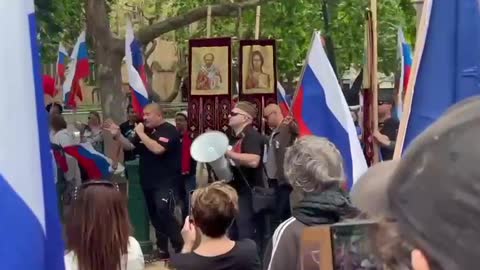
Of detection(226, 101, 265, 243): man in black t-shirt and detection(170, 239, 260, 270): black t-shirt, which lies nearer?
detection(170, 239, 260, 270): black t-shirt

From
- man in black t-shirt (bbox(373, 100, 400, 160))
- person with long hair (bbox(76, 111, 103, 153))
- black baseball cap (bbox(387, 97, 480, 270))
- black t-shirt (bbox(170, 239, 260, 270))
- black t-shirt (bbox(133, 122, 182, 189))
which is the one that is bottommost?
person with long hair (bbox(76, 111, 103, 153))

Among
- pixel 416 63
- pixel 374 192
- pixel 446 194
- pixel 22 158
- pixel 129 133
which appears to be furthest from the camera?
pixel 129 133

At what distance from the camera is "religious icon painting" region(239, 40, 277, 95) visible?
44.4 ft

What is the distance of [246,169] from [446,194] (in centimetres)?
836

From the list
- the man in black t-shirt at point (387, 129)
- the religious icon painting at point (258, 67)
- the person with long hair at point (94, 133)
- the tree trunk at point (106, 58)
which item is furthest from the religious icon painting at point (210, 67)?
the tree trunk at point (106, 58)

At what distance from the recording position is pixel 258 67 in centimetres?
1370

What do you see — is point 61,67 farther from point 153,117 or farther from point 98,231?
point 98,231

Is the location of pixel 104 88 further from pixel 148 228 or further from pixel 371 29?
pixel 371 29

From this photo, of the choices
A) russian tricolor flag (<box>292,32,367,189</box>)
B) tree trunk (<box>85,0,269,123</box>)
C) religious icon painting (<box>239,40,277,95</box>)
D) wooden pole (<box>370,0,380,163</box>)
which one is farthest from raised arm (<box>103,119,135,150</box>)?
russian tricolor flag (<box>292,32,367,189</box>)

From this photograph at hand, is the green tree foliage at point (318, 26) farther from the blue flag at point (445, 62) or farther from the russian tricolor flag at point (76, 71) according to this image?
the blue flag at point (445, 62)

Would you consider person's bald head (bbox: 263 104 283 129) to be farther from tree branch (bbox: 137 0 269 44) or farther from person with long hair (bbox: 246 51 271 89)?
tree branch (bbox: 137 0 269 44)

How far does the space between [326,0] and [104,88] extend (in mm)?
4230

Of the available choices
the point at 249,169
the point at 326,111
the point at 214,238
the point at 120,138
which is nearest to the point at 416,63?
the point at 214,238

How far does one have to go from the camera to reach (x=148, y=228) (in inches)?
468
